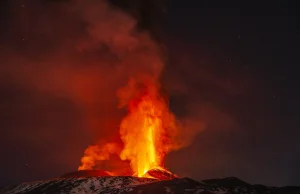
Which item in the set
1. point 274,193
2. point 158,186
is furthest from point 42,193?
point 274,193

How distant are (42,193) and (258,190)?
82624 mm

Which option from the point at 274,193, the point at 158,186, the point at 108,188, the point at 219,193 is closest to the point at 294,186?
the point at 274,193

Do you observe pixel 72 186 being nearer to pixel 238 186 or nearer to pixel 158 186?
pixel 158 186

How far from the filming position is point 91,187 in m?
196

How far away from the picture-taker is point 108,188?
19112 cm

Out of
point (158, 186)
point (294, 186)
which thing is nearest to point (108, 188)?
point (158, 186)

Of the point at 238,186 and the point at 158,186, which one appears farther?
the point at 238,186

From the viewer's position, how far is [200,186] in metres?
187

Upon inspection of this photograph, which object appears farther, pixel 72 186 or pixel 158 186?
pixel 72 186

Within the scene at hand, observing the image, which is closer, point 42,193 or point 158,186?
point 158,186

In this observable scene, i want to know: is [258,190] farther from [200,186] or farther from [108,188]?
[108,188]

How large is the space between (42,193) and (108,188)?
2608 centimetres

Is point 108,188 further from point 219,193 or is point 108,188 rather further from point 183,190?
point 219,193

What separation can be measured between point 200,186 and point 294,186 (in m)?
39.4
